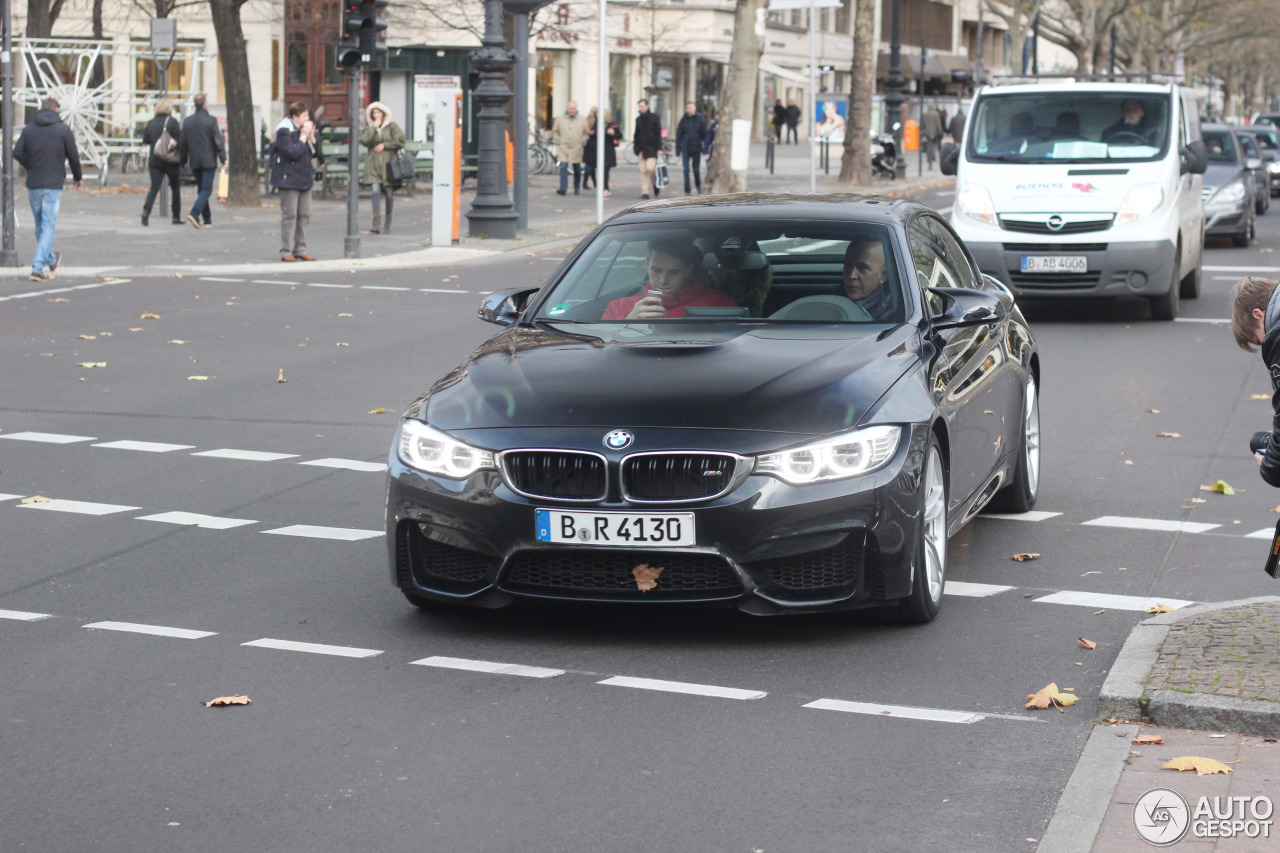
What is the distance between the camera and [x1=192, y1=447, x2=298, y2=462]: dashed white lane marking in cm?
987

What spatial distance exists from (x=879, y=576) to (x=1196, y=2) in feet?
251

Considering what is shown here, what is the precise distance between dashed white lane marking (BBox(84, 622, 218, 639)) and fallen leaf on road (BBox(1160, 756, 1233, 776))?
10.6ft

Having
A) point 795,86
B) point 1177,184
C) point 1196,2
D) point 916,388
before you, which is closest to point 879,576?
point 916,388

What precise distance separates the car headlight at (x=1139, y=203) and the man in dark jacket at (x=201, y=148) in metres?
15.0

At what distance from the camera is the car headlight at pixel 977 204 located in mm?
16969

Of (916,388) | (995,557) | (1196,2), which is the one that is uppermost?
(1196,2)

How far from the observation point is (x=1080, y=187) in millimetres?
16672

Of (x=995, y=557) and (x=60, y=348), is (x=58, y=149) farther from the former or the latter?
(x=995, y=557)

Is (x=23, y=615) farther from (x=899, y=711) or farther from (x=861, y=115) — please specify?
(x=861, y=115)

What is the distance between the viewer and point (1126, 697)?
16.8ft

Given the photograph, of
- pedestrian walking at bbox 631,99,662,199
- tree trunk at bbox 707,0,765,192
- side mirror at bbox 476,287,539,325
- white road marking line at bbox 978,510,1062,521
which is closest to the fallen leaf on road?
side mirror at bbox 476,287,539,325

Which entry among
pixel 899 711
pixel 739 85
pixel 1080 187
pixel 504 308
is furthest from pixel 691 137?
pixel 899 711

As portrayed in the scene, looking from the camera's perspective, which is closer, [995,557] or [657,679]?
[657,679]

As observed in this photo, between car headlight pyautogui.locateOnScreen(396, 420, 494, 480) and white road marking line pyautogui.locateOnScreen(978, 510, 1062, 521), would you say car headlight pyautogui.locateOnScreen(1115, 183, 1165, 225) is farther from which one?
car headlight pyautogui.locateOnScreen(396, 420, 494, 480)
